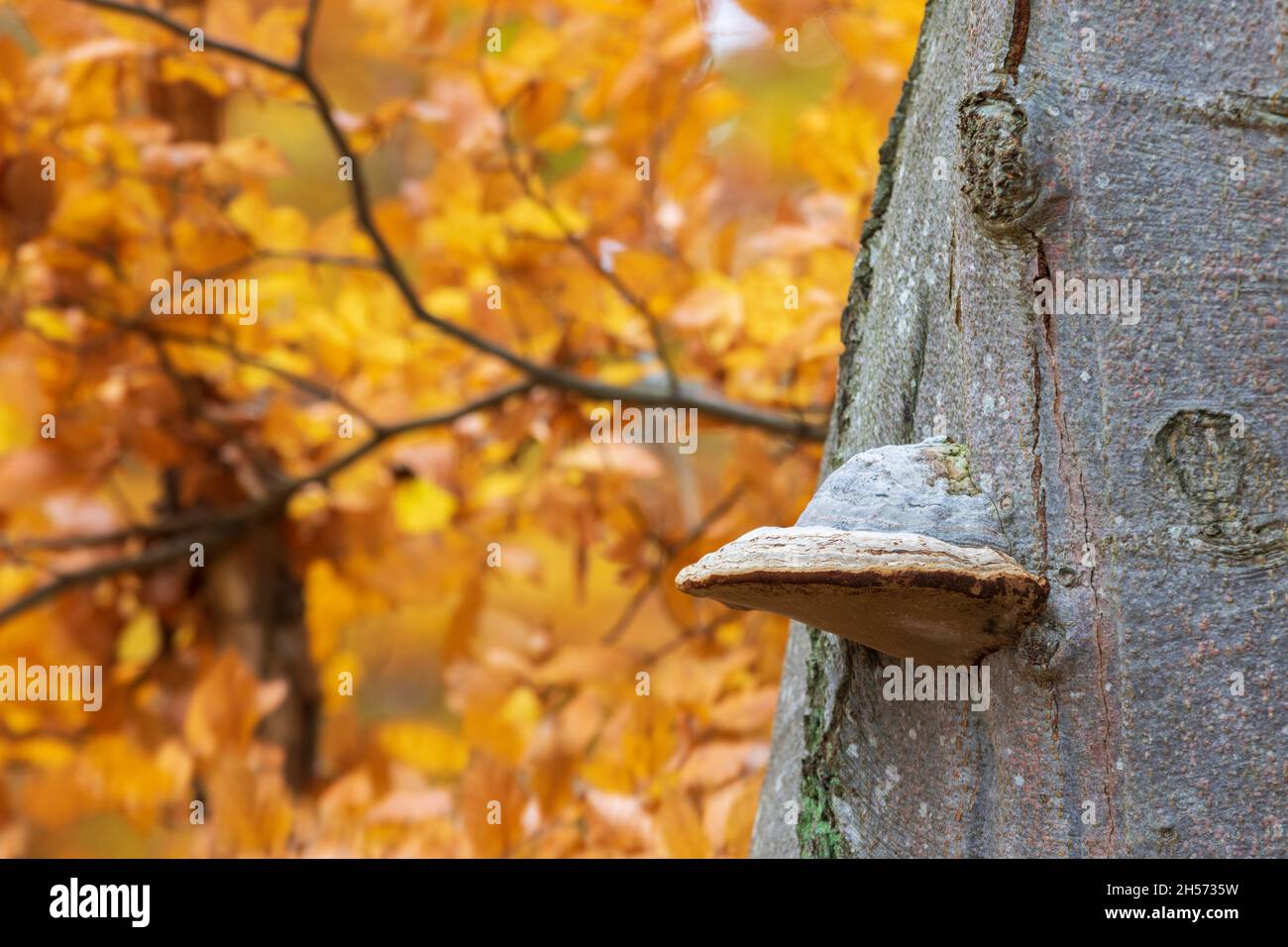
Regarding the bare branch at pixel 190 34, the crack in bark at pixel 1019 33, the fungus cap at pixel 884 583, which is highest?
the bare branch at pixel 190 34

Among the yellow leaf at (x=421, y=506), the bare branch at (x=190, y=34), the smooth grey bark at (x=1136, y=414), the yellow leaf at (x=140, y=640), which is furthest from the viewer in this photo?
the yellow leaf at (x=140, y=640)

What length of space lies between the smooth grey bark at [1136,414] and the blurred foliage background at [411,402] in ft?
2.25

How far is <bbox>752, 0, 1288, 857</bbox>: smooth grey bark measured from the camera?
1.86 ft

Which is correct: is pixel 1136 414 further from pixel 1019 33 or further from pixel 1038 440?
pixel 1019 33

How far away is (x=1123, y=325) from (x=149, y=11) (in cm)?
139

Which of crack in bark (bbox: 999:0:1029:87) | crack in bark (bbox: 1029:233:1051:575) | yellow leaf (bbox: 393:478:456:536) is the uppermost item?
crack in bark (bbox: 999:0:1029:87)

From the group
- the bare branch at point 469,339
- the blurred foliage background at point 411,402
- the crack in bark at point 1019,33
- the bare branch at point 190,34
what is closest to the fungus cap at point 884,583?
the crack in bark at point 1019,33

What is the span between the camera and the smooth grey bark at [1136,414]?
1.86 feet

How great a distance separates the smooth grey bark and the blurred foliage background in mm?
684

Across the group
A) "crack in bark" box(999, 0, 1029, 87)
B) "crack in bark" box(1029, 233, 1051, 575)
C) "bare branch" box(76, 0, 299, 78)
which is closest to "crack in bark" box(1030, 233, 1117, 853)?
"crack in bark" box(1029, 233, 1051, 575)

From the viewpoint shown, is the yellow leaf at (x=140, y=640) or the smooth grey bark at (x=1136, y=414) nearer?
the smooth grey bark at (x=1136, y=414)

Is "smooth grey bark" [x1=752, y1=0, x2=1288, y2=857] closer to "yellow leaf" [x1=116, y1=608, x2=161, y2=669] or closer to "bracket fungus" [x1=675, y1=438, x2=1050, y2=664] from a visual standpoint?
"bracket fungus" [x1=675, y1=438, x2=1050, y2=664]

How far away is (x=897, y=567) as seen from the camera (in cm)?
56

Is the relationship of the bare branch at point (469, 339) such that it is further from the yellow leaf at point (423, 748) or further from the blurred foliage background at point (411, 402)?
the yellow leaf at point (423, 748)
